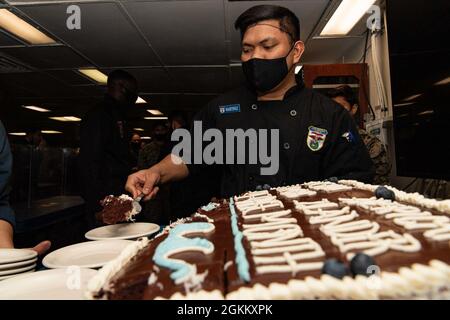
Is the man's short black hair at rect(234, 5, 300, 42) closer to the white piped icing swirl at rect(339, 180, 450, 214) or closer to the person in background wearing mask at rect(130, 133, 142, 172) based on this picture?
the white piped icing swirl at rect(339, 180, 450, 214)

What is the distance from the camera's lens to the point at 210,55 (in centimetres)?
612

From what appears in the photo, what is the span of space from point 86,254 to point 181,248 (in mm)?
591

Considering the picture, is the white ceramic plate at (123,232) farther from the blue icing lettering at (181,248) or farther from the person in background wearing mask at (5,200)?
the blue icing lettering at (181,248)

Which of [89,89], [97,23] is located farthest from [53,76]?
[97,23]

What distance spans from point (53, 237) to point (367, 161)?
11.8ft

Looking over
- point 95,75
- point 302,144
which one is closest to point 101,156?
point 302,144

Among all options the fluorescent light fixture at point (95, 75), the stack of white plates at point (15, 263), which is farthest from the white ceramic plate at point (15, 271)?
the fluorescent light fixture at point (95, 75)

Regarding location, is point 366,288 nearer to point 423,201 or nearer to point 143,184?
point 423,201

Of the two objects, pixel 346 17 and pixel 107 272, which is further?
pixel 346 17

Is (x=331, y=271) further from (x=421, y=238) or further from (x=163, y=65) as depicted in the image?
(x=163, y=65)

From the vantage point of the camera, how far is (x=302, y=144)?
2092mm

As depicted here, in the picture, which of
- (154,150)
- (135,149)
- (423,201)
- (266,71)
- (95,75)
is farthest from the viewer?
(135,149)

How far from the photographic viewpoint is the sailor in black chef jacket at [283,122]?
209 centimetres

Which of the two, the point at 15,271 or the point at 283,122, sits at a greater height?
the point at 283,122
